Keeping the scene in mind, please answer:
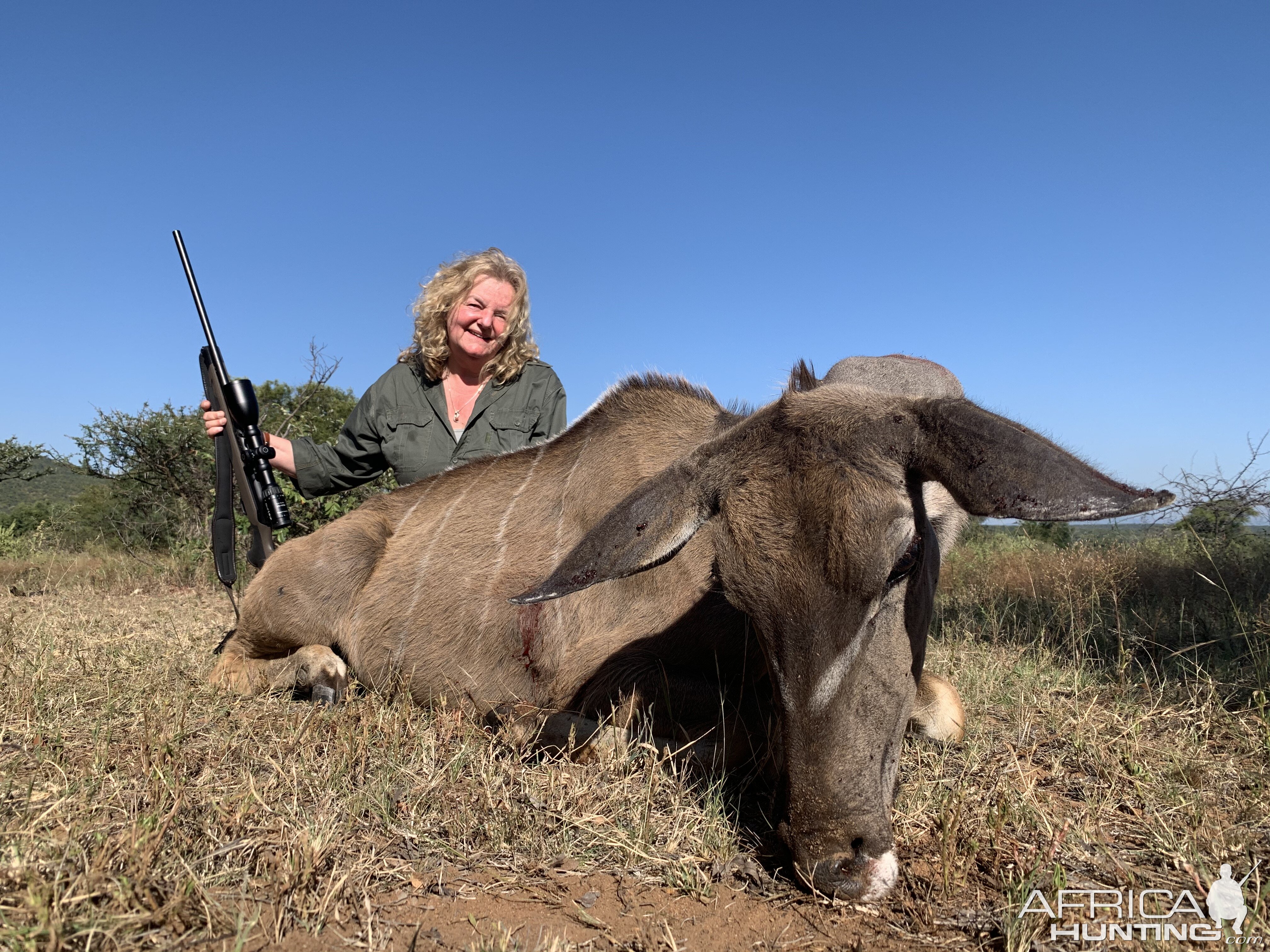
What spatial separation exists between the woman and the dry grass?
2.26m

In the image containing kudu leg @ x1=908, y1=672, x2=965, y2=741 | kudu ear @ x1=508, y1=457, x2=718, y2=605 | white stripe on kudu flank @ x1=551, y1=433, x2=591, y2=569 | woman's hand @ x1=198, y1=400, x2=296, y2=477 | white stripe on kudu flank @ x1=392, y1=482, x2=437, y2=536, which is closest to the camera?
kudu ear @ x1=508, y1=457, x2=718, y2=605

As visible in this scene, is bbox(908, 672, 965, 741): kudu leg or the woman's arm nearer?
bbox(908, 672, 965, 741): kudu leg

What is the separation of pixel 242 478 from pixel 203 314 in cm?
153

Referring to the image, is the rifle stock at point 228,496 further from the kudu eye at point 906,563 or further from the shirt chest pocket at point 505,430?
the kudu eye at point 906,563

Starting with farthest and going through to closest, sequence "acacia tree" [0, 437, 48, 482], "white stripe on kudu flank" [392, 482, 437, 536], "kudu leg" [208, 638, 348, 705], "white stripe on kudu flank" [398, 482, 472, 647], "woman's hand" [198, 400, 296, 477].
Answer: "acacia tree" [0, 437, 48, 482] → "woman's hand" [198, 400, 296, 477] → "white stripe on kudu flank" [392, 482, 437, 536] → "white stripe on kudu flank" [398, 482, 472, 647] → "kudu leg" [208, 638, 348, 705]

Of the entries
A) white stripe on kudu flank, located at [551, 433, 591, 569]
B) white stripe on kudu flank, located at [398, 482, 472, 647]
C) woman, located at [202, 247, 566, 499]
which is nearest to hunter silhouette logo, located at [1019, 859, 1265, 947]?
white stripe on kudu flank, located at [551, 433, 591, 569]

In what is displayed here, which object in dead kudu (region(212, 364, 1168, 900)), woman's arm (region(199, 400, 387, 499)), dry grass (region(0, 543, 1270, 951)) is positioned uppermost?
woman's arm (region(199, 400, 387, 499))

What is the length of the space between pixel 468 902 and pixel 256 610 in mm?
3100

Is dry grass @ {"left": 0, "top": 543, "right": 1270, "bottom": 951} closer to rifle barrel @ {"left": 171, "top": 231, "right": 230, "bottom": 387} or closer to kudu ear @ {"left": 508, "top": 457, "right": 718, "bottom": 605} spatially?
kudu ear @ {"left": 508, "top": 457, "right": 718, "bottom": 605}

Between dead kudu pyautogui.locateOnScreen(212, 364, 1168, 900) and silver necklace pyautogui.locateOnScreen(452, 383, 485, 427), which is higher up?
silver necklace pyautogui.locateOnScreen(452, 383, 485, 427)

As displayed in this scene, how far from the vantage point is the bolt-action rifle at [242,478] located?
5.94m

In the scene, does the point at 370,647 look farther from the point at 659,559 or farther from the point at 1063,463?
the point at 1063,463

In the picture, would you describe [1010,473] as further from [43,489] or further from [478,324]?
[43,489]

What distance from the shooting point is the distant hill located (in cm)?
2094
